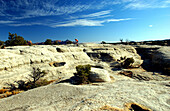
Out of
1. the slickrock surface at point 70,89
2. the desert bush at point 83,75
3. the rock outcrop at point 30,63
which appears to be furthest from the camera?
the rock outcrop at point 30,63

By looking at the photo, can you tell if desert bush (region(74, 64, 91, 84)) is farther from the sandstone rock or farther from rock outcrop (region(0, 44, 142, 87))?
rock outcrop (region(0, 44, 142, 87))

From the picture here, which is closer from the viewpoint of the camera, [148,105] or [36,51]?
[148,105]

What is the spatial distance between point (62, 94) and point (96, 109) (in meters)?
5.60

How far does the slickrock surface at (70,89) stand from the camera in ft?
27.7

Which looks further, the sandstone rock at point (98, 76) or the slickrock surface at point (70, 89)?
the sandstone rock at point (98, 76)

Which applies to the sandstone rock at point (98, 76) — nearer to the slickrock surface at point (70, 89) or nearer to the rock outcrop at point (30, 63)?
the slickrock surface at point (70, 89)

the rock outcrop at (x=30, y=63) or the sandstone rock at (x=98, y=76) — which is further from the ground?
the rock outcrop at (x=30, y=63)

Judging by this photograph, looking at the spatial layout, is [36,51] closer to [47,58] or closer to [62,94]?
[47,58]

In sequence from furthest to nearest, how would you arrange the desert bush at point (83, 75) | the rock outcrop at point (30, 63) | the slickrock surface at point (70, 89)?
→ the rock outcrop at point (30, 63) < the desert bush at point (83, 75) < the slickrock surface at point (70, 89)

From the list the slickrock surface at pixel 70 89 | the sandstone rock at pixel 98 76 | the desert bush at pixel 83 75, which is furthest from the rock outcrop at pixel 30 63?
the sandstone rock at pixel 98 76

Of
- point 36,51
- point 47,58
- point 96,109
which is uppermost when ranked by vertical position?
point 36,51

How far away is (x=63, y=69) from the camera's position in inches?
905

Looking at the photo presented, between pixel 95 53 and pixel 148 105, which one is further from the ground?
pixel 95 53

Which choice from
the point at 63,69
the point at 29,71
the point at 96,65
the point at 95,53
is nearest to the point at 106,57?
the point at 95,53
